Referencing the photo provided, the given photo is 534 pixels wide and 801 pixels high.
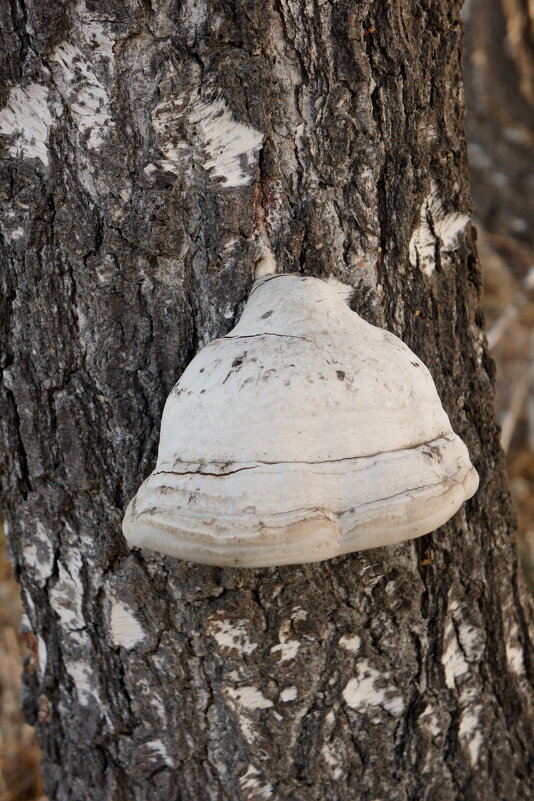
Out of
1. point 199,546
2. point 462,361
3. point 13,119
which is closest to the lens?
point 199,546

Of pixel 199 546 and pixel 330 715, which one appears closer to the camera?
pixel 199 546

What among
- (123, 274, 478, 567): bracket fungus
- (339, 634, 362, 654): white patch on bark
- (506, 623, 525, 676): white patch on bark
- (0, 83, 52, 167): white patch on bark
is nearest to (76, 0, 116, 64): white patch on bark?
(0, 83, 52, 167): white patch on bark

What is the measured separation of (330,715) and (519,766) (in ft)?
2.75

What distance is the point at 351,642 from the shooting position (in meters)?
1.86

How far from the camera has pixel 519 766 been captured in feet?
7.43

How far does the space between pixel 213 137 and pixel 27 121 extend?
0.45 metres

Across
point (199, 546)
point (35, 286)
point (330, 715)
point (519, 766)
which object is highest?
point (35, 286)

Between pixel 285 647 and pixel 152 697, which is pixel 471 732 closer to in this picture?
pixel 285 647

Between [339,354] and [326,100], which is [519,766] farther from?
[326,100]

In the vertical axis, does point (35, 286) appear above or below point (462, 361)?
above

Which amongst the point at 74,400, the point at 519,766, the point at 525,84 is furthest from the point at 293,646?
the point at 525,84

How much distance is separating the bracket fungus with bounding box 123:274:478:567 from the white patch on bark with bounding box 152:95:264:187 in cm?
36

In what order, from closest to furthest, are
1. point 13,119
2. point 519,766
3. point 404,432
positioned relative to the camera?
1. point 404,432
2. point 13,119
3. point 519,766

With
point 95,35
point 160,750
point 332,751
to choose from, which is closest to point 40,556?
point 160,750
